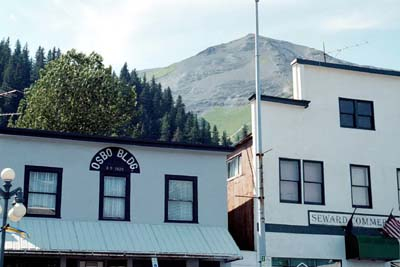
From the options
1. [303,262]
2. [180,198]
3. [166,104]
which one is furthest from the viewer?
[166,104]

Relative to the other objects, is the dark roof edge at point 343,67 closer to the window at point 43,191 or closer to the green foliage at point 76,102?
the window at point 43,191

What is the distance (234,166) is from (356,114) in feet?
18.7

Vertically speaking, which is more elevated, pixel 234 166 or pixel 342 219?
pixel 234 166

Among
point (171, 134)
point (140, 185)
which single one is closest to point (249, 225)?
point (140, 185)

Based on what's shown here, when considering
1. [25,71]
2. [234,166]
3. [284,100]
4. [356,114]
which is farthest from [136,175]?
[25,71]

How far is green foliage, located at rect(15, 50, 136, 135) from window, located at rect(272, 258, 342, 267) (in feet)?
76.7

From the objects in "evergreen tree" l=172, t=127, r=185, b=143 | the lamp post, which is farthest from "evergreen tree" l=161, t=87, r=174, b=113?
the lamp post

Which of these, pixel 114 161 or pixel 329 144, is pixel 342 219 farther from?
pixel 114 161

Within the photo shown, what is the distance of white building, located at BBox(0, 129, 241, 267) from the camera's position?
2303 centimetres

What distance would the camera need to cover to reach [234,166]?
2983 cm

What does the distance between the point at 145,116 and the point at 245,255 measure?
303 feet

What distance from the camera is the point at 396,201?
29.2 meters

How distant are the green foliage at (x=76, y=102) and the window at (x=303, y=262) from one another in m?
23.4

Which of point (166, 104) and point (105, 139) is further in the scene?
point (166, 104)
